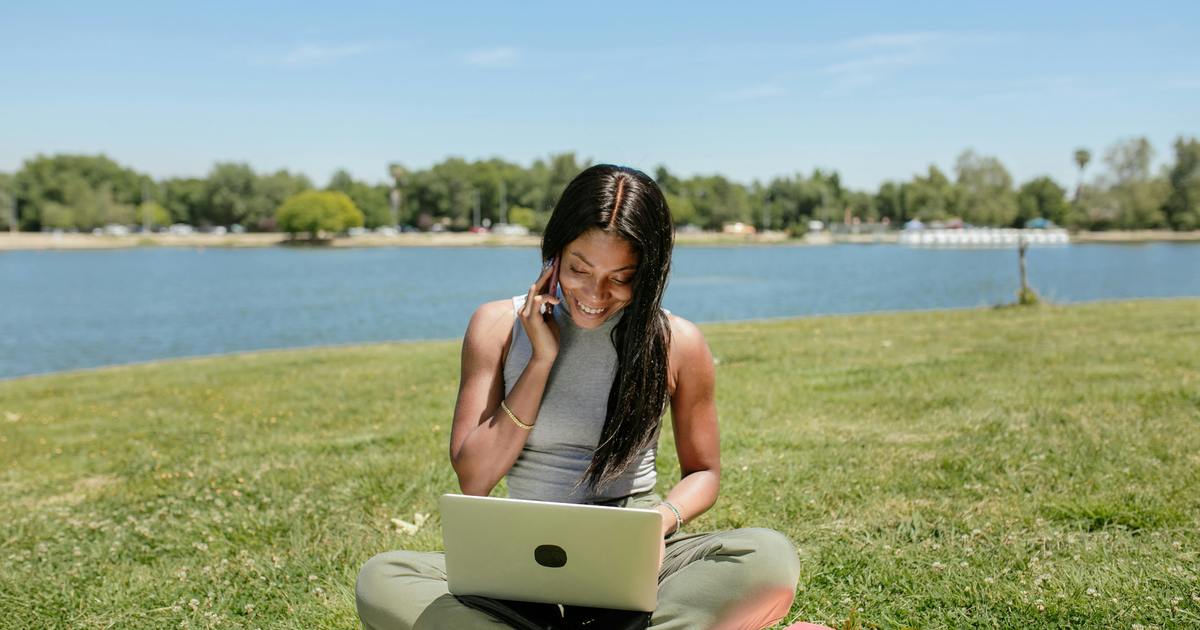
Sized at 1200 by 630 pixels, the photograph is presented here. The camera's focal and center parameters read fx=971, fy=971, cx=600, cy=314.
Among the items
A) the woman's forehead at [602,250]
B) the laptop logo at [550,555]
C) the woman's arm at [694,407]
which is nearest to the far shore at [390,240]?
the woman's arm at [694,407]

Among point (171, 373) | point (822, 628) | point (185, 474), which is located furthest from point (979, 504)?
point (171, 373)

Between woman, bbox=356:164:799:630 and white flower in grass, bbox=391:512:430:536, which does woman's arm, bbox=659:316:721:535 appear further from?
white flower in grass, bbox=391:512:430:536

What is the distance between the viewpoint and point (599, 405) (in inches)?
104

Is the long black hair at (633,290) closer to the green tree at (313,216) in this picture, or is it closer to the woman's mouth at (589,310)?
the woman's mouth at (589,310)

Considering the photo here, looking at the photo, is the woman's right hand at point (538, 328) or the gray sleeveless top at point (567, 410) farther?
the gray sleeveless top at point (567, 410)

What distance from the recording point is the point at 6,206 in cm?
11612

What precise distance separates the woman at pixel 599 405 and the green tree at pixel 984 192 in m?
122

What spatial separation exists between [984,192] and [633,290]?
12486 cm

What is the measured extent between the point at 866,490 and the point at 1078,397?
2715 millimetres

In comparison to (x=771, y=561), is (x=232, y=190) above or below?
above

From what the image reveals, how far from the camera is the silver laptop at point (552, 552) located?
209cm

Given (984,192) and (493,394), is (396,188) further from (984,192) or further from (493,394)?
(493,394)

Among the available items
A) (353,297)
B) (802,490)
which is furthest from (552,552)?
(353,297)

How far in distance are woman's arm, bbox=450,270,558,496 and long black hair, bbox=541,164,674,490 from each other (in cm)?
18
